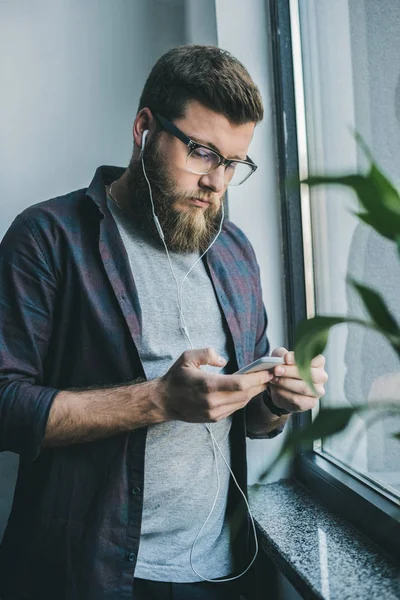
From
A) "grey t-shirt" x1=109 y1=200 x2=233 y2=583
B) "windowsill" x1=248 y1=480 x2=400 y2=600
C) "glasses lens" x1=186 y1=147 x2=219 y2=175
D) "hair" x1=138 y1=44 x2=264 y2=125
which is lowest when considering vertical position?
"windowsill" x1=248 y1=480 x2=400 y2=600

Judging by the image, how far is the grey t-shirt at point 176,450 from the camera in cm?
124

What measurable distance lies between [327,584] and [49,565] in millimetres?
557

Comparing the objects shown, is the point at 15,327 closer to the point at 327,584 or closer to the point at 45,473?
the point at 45,473

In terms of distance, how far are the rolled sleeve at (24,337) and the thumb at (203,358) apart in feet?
0.96

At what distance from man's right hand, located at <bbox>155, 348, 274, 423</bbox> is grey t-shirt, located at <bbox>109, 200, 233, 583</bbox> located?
171 millimetres

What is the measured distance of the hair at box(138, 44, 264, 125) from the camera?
4.30 ft

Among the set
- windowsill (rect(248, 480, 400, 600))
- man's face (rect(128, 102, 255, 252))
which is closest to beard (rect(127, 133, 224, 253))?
man's face (rect(128, 102, 255, 252))

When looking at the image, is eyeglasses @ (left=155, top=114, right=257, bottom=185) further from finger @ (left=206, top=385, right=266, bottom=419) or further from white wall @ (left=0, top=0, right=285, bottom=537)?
finger @ (left=206, top=385, right=266, bottom=419)

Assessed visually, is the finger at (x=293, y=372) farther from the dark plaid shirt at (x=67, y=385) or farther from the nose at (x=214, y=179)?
the nose at (x=214, y=179)

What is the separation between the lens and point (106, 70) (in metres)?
1.73

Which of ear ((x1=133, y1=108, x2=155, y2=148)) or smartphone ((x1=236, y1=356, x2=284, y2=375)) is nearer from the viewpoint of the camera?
smartphone ((x1=236, y1=356, x2=284, y2=375))

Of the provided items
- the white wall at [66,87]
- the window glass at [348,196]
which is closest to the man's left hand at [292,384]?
the window glass at [348,196]

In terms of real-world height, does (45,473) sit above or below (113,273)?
below

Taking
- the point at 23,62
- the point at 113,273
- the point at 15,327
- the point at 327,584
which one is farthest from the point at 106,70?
the point at 327,584
